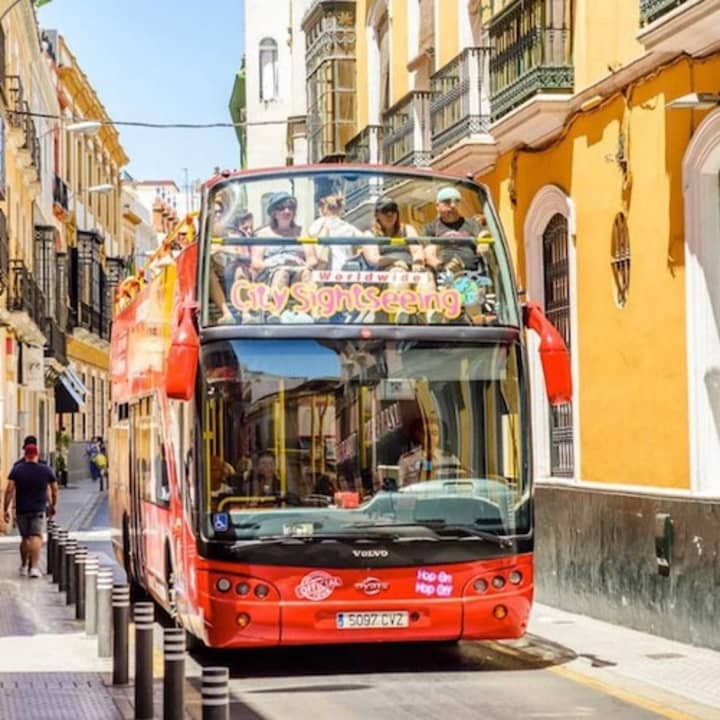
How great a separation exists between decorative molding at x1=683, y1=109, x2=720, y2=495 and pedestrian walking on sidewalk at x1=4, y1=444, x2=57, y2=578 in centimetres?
1028

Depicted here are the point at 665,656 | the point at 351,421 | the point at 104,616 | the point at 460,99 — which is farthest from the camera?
the point at 460,99

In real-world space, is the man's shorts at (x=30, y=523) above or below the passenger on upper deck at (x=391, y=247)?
below

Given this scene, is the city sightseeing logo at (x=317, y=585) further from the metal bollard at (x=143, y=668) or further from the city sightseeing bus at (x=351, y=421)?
the metal bollard at (x=143, y=668)

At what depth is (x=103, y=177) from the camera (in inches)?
2813

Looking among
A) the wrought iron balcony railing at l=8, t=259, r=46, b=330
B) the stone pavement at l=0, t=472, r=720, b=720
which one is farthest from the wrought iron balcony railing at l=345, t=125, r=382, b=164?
the wrought iron balcony railing at l=8, t=259, r=46, b=330

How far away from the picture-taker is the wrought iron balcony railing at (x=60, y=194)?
55.5 meters

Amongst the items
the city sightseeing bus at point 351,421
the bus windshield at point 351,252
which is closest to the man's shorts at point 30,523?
the city sightseeing bus at point 351,421

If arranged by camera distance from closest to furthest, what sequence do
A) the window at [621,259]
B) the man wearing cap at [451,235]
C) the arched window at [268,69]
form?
the man wearing cap at [451,235] < the window at [621,259] < the arched window at [268,69]

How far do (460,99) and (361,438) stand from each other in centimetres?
807

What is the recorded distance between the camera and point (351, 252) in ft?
44.1

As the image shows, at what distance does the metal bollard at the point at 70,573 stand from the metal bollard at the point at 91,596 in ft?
6.82

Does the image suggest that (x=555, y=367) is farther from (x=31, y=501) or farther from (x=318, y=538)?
(x=31, y=501)

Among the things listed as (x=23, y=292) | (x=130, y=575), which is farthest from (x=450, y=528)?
(x=23, y=292)

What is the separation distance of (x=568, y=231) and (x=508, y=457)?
540 centimetres
